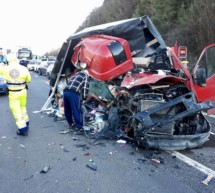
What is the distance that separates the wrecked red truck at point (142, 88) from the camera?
488cm

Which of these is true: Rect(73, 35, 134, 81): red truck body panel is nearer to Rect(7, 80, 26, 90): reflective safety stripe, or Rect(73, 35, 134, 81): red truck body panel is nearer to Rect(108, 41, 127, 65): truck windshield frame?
Rect(108, 41, 127, 65): truck windshield frame

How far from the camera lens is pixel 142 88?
5.46 m

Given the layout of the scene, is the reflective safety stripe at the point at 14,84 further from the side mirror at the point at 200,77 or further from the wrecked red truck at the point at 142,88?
the side mirror at the point at 200,77

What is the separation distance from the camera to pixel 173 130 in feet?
16.6

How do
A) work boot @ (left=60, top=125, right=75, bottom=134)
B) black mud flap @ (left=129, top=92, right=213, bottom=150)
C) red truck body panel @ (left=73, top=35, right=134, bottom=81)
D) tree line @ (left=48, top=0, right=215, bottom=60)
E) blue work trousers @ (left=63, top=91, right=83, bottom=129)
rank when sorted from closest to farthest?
black mud flap @ (left=129, top=92, right=213, bottom=150) → blue work trousers @ (left=63, top=91, right=83, bottom=129) → work boot @ (left=60, top=125, right=75, bottom=134) → red truck body panel @ (left=73, top=35, right=134, bottom=81) → tree line @ (left=48, top=0, right=215, bottom=60)

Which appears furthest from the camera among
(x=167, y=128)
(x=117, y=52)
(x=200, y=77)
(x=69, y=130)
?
(x=117, y=52)

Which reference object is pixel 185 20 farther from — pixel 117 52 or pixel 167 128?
pixel 167 128

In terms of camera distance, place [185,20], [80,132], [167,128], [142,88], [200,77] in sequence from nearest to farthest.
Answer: [167,128]
[142,88]
[200,77]
[80,132]
[185,20]

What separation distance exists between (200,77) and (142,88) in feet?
4.04

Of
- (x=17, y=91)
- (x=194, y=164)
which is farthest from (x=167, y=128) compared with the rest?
(x=17, y=91)

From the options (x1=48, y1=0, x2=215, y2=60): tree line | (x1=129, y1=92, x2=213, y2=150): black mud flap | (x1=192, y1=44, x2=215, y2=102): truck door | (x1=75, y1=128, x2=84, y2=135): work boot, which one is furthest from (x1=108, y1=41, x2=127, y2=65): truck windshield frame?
(x1=48, y1=0, x2=215, y2=60): tree line

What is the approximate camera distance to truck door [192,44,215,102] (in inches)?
231

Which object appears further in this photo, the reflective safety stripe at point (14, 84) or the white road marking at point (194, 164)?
the reflective safety stripe at point (14, 84)

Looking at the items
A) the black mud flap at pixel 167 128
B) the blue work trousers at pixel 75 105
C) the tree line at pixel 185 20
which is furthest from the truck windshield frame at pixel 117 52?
the tree line at pixel 185 20
